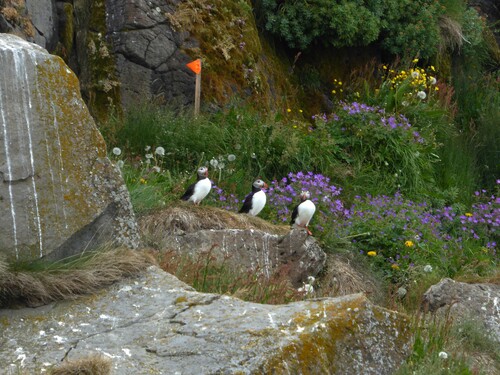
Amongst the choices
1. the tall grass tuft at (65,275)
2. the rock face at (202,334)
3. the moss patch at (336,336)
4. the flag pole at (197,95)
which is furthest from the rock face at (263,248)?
the flag pole at (197,95)

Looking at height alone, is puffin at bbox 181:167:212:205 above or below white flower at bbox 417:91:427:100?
below

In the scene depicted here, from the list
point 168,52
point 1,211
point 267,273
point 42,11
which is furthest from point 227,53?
point 1,211

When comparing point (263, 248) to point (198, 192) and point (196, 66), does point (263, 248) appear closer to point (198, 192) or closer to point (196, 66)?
point (198, 192)

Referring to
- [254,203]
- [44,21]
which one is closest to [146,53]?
[44,21]

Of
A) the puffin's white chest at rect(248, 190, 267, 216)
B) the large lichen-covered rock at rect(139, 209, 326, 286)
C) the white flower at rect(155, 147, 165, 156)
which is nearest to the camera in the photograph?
the large lichen-covered rock at rect(139, 209, 326, 286)

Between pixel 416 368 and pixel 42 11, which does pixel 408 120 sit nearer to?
pixel 42 11

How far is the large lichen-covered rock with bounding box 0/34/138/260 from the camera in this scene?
192 inches

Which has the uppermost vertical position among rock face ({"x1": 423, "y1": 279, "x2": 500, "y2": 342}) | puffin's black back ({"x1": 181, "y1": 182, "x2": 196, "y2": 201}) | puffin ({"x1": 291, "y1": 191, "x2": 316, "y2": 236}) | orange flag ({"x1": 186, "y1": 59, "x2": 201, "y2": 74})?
orange flag ({"x1": 186, "y1": 59, "x2": 201, "y2": 74})

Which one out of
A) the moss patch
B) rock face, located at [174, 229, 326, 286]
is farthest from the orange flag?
the moss patch

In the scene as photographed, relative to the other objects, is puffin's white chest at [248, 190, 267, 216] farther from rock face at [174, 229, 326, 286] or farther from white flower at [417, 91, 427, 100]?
white flower at [417, 91, 427, 100]

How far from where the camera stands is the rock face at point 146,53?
10.0 meters

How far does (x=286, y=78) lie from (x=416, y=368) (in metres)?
7.63

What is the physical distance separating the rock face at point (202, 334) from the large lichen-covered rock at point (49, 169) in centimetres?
44

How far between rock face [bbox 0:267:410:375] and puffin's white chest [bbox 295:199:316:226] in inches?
129
